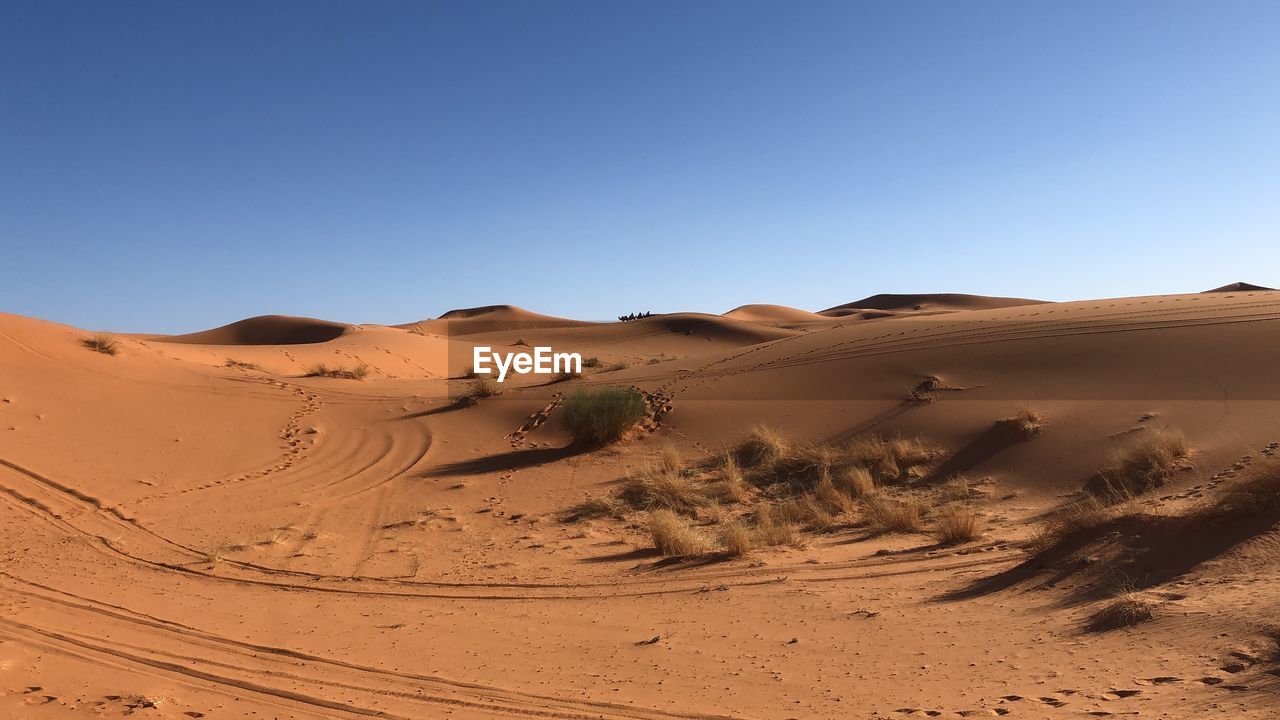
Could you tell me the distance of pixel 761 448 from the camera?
1181 centimetres

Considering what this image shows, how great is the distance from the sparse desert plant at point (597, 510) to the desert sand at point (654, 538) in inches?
1.8

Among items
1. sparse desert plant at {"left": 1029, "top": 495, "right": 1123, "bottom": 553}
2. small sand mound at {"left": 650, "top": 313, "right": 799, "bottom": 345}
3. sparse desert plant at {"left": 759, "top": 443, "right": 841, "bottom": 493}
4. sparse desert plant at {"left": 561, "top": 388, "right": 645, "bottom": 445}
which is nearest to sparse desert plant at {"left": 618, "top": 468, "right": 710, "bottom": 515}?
sparse desert plant at {"left": 759, "top": 443, "right": 841, "bottom": 493}

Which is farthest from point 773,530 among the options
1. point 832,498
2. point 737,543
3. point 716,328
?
point 716,328

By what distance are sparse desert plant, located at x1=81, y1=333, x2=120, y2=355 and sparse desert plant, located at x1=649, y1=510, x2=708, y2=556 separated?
14363 mm

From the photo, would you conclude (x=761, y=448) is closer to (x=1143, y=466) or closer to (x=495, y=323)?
(x=1143, y=466)

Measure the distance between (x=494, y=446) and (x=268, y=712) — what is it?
9328mm

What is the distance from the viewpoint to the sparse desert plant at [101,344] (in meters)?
16.6

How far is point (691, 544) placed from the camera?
760 centimetres

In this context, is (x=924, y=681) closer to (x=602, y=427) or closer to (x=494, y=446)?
(x=602, y=427)

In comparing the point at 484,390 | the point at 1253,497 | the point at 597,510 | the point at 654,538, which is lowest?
the point at 597,510

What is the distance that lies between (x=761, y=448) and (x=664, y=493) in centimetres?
233

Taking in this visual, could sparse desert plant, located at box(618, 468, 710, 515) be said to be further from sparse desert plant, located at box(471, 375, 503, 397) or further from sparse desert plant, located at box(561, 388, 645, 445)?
sparse desert plant, located at box(471, 375, 503, 397)

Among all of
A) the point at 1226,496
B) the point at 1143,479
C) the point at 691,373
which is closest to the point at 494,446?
the point at 691,373

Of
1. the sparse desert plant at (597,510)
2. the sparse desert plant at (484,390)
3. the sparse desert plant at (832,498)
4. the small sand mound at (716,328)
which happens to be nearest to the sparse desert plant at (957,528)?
the sparse desert plant at (832,498)
